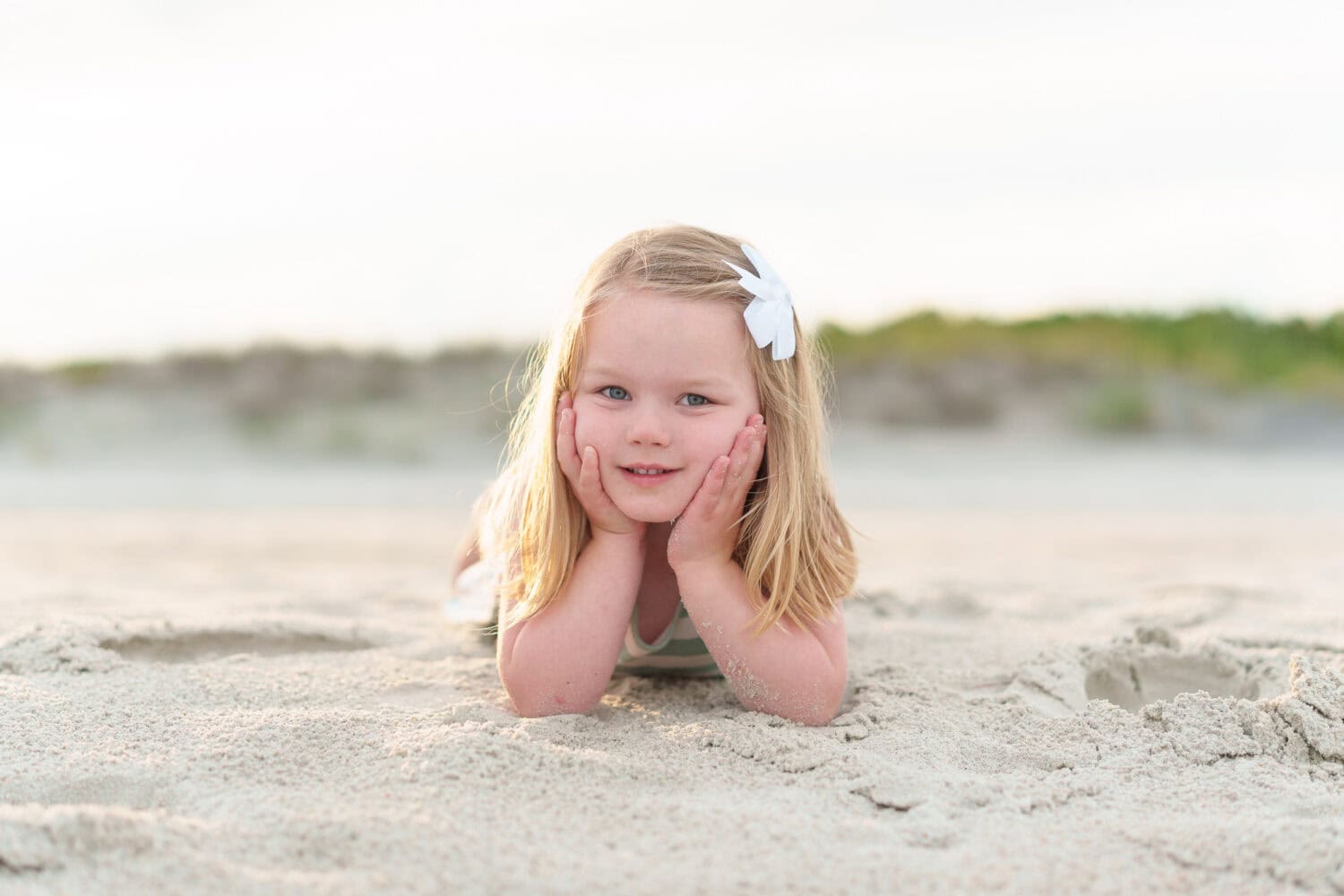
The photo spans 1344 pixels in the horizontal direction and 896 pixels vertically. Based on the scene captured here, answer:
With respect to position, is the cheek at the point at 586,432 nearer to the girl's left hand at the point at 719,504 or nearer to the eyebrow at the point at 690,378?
the eyebrow at the point at 690,378

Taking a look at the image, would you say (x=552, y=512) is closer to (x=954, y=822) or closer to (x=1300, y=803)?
(x=954, y=822)

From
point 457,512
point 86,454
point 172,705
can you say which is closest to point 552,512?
point 172,705

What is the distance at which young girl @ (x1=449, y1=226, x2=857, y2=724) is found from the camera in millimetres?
2162

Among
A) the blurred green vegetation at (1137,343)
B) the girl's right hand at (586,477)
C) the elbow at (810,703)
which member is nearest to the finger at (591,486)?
the girl's right hand at (586,477)

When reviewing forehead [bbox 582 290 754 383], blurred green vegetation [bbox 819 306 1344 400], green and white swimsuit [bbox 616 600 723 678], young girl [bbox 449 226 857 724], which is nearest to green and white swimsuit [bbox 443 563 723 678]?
green and white swimsuit [bbox 616 600 723 678]

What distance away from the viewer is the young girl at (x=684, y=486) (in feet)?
7.09

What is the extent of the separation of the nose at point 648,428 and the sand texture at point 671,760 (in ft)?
1.84

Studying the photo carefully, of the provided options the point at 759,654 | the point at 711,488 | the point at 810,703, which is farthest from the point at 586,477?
the point at 810,703

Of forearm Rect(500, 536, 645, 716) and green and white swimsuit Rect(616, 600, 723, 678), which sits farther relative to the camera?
green and white swimsuit Rect(616, 600, 723, 678)

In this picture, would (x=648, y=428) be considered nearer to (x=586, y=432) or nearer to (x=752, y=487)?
(x=586, y=432)

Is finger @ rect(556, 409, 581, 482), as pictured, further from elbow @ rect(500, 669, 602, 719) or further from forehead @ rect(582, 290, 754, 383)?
elbow @ rect(500, 669, 602, 719)

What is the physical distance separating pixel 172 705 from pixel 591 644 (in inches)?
33.9

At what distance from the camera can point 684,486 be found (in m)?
2.20

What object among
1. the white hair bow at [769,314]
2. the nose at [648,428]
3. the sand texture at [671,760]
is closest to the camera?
the sand texture at [671,760]
